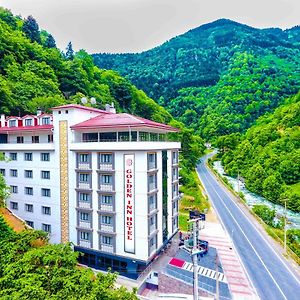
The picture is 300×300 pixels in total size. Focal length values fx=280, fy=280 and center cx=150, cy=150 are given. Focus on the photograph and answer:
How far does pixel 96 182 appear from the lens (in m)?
30.6

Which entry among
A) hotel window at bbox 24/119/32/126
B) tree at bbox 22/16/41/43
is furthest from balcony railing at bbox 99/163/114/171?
tree at bbox 22/16/41/43

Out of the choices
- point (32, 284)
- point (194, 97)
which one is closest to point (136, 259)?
point (32, 284)

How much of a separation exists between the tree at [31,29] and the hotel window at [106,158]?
75.3m

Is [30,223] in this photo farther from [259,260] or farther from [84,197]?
[259,260]

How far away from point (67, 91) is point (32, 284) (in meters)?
63.1

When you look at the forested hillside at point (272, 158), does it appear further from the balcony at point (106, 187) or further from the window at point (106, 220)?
the balcony at point (106, 187)

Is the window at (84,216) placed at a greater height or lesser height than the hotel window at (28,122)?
lesser

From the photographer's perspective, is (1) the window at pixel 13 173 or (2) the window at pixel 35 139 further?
(1) the window at pixel 13 173

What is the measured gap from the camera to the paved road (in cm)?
2881

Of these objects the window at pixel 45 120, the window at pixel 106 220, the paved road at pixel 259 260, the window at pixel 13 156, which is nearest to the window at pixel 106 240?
the window at pixel 106 220

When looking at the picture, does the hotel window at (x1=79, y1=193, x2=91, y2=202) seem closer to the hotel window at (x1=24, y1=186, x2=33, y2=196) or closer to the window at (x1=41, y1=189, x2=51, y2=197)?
the window at (x1=41, y1=189, x2=51, y2=197)

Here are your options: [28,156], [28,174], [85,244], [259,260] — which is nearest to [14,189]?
[28,174]

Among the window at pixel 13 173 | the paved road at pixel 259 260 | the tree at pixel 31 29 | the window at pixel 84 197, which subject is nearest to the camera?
the paved road at pixel 259 260

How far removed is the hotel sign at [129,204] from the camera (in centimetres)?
2870
